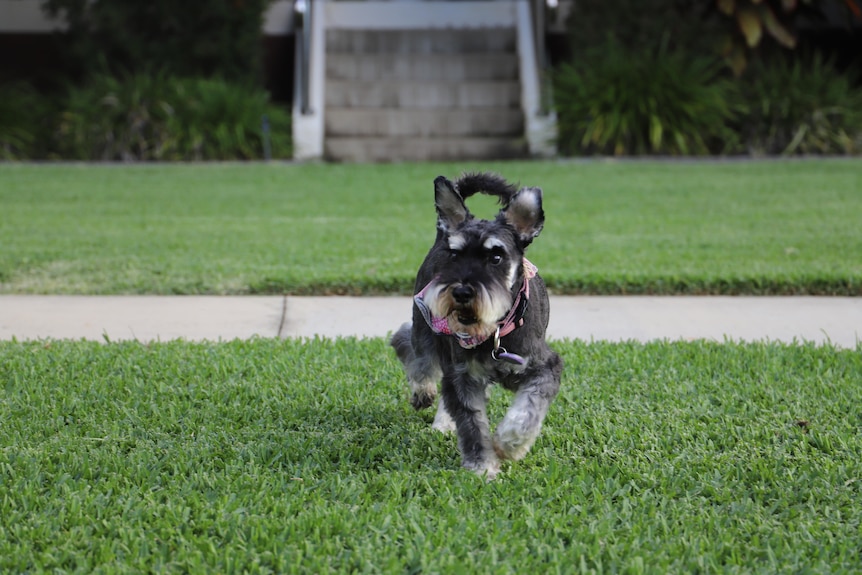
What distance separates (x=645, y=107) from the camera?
48.6 feet

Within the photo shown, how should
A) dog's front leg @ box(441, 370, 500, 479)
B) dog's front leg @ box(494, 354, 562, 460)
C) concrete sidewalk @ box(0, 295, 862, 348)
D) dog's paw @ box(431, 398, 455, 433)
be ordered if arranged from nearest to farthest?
dog's front leg @ box(494, 354, 562, 460) < dog's front leg @ box(441, 370, 500, 479) < dog's paw @ box(431, 398, 455, 433) < concrete sidewalk @ box(0, 295, 862, 348)

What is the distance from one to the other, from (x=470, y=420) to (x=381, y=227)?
5.55m

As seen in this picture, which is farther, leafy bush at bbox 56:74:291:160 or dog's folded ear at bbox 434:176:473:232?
leafy bush at bbox 56:74:291:160

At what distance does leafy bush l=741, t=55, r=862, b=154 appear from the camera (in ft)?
49.5

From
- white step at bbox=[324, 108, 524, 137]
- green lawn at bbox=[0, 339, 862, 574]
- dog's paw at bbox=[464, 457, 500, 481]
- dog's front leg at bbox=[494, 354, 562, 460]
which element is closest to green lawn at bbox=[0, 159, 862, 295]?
green lawn at bbox=[0, 339, 862, 574]

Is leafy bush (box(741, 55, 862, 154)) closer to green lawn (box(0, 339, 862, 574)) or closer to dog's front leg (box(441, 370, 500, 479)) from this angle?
green lawn (box(0, 339, 862, 574))

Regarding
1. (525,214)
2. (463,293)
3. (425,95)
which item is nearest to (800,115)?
(425,95)

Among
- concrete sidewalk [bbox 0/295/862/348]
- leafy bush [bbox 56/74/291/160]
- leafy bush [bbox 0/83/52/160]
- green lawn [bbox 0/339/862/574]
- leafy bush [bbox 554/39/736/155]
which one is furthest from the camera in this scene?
leafy bush [bbox 0/83/52/160]

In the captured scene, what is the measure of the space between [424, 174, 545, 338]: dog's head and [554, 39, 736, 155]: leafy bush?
11.2 m

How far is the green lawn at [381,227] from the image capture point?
680 centimetres

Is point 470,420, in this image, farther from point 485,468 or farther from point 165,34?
point 165,34

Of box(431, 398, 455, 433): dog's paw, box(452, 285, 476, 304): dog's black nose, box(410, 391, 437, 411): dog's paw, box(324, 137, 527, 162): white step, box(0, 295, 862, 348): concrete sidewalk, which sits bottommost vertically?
box(324, 137, 527, 162): white step

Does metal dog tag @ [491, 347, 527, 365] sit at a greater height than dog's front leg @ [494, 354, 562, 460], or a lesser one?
greater

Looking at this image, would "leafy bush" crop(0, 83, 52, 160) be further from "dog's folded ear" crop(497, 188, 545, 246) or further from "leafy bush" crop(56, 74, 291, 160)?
"dog's folded ear" crop(497, 188, 545, 246)
